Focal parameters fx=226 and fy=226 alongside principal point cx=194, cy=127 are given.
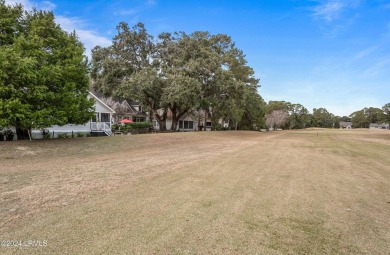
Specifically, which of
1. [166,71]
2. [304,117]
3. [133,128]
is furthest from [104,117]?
[304,117]

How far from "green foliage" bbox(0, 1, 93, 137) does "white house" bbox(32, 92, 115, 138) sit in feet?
18.2

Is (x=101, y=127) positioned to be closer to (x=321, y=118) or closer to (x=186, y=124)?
(x=186, y=124)

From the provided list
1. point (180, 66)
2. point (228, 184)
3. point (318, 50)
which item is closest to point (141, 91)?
point (180, 66)

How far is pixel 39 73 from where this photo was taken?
502 inches

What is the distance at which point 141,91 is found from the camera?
27828 millimetres

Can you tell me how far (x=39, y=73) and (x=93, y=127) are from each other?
11.8 meters

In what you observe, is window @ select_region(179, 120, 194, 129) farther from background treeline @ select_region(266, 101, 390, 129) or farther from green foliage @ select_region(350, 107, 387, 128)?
green foliage @ select_region(350, 107, 387, 128)

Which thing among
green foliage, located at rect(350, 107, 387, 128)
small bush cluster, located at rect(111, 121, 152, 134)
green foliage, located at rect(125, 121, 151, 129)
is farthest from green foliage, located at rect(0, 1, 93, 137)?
green foliage, located at rect(350, 107, 387, 128)

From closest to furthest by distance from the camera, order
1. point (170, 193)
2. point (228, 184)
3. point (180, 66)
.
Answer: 1. point (170, 193)
2. point (228, 184)
3. point (180, 66)

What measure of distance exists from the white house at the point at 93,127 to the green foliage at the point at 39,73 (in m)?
5.56

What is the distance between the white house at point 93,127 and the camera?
66.6 feet

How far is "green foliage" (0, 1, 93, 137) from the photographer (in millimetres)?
12055

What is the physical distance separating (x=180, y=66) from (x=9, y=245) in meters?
29.3

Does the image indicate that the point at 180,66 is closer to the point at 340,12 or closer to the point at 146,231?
the point at 340,12
